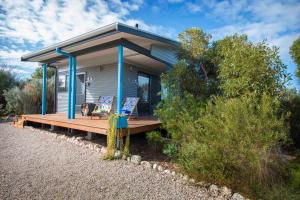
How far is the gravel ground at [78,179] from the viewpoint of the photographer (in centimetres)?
279

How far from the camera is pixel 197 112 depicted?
15.1ft

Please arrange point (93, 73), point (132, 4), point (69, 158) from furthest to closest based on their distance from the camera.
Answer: point (93, 73), point (132, 4), point (69, 158)

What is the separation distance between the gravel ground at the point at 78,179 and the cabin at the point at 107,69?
1135 millimetres

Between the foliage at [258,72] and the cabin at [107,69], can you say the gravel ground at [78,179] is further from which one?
the foliage at [258,72]

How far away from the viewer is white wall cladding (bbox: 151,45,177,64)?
22.8 ft

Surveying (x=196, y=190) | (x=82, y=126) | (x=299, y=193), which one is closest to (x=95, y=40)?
(x=82, y=126)

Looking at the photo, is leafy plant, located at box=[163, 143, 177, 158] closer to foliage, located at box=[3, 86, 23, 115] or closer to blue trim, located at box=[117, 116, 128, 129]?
blue trim, located at box=[117, 116, 128, 129]

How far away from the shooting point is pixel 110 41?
563 centimetres

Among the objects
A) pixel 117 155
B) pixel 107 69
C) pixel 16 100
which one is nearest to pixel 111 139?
pixel 117 155

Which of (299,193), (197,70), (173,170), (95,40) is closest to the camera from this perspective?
(299,193)

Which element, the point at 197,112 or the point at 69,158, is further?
the point at 197,112

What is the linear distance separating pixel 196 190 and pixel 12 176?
9.68ft

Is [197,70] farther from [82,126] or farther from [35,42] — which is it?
[35,42]

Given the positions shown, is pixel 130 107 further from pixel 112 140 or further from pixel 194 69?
pixel 112 140
